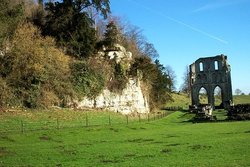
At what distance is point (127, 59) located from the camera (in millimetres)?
55594

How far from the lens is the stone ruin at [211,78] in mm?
97125

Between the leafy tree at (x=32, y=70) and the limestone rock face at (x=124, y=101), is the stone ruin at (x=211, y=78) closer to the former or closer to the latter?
the limestone rock face at (x=124, y=101)

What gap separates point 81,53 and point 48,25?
549 cm

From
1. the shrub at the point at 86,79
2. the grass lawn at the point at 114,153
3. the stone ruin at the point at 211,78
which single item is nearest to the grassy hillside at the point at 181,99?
the stone ruin at the point at 211,78

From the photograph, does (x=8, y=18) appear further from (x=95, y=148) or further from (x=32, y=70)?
(x=95, y=148)

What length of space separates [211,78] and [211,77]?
0.27m

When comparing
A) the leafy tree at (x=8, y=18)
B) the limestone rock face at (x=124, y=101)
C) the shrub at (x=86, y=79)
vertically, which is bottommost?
the limestone rock face at (x=124, y=101)

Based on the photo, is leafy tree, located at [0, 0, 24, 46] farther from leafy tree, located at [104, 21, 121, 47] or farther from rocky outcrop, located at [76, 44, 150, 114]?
leafy tree, located at [104, 21, 121, 47]

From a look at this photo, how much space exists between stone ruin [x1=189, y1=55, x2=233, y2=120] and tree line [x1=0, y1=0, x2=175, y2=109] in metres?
42.6

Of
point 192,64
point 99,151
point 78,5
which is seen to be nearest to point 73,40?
point 78,5

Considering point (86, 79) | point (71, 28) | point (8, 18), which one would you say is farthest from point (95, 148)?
point (71, 28)

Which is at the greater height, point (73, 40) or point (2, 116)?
point (73, 40)

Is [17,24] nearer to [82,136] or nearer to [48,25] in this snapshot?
[48,25]

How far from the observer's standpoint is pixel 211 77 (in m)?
99.2
